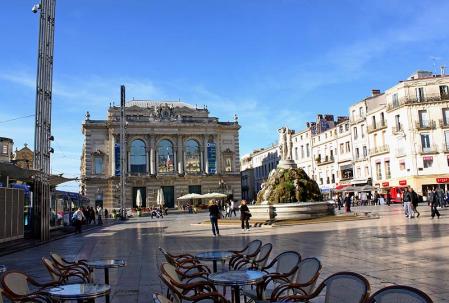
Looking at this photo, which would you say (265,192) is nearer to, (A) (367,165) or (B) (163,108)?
(A) (367,165)

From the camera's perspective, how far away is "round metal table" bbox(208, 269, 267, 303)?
503 cm

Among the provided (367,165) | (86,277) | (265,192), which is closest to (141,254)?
(86,277)

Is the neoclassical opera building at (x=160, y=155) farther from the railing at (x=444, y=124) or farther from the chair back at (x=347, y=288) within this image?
the chair back at (x=347, y=288)

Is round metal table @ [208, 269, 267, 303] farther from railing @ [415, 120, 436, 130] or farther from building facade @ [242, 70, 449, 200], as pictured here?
railing @ [415, 120, 436, 130]

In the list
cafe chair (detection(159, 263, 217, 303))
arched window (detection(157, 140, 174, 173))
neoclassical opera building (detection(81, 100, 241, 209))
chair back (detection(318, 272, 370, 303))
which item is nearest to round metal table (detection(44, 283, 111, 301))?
cafe chair (detection(159, 263, 217, 303))

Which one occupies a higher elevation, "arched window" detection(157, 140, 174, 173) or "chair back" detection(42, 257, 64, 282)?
"arched window" detection(157, 140, 174, 173)

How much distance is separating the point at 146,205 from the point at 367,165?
3353cm

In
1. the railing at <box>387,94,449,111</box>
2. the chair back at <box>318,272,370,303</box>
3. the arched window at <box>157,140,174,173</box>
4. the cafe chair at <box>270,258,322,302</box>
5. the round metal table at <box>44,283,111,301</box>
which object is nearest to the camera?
the chair back at <box>318,272,370,303</box>

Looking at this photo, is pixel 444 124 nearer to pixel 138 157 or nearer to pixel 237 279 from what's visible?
pixel 138 157

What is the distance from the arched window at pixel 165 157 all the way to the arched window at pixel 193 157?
258cm

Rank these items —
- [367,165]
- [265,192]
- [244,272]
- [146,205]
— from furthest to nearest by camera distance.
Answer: [146,205]
[367,165]
[265,192]
[244,272]

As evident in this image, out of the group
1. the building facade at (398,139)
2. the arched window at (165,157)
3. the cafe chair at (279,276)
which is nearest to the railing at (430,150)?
the building facade at (398,139)

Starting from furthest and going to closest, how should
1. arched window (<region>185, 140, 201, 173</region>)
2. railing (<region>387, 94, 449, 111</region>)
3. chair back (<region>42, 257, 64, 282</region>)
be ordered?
arched window (<region>185, 140, 201, 173</region>) < railing (<region>387, 94, 449, 111</region>) < chair back (<region>42, 257, 64, 282</region>)

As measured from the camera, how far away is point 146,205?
229ft
